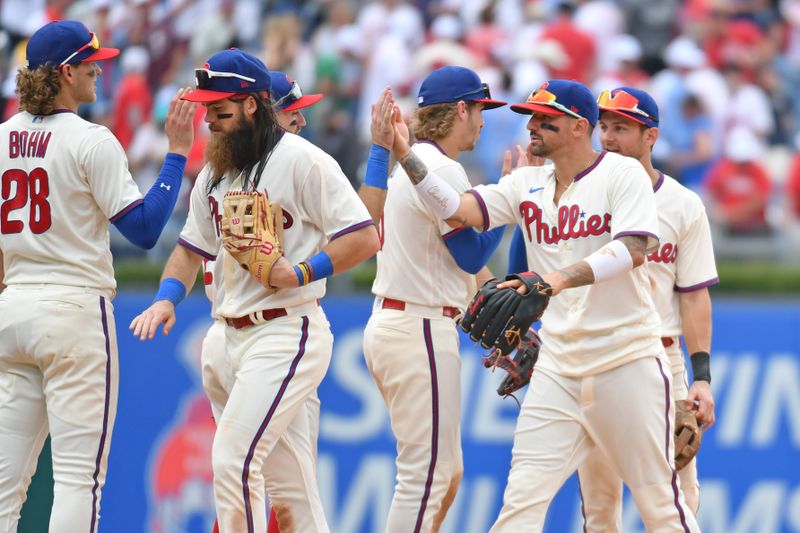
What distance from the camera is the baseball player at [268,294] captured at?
5.51 metres

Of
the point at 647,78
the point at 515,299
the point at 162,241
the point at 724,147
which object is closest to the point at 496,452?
the point at 162,241

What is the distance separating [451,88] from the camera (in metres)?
6.47

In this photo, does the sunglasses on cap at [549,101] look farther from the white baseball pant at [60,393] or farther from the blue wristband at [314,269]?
the white baseball pant at [60,393]

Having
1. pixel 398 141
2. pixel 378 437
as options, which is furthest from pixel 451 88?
pixel 378 437

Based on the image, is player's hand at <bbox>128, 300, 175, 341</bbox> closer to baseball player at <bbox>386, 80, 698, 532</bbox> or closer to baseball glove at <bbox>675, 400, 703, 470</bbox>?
baseball player at <bbox>386, 80, 698, 532</bbox>

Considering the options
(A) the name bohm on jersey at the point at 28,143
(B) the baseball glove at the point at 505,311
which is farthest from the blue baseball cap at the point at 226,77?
(B) the baseball glove at the point at 505,311

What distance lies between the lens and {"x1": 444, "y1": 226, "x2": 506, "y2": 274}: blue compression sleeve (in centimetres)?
623

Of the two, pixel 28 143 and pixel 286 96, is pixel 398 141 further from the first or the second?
pixel 28 143

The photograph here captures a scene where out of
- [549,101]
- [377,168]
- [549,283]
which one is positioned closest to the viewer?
[549,283]

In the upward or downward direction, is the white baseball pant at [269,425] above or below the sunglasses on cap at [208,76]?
below

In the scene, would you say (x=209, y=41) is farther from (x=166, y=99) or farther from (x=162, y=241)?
(x=162, y=241)

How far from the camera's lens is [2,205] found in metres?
5.78

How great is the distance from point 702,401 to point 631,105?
1440mm

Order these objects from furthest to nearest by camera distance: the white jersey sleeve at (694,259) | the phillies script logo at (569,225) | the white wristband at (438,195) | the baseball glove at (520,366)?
the white jersey sleeve at (694,259)
the baseball glove at (520,366)
the white wristband at (438,195)
the phillies script logo at (569,225)
